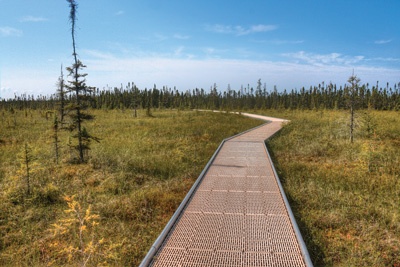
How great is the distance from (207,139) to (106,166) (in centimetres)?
755

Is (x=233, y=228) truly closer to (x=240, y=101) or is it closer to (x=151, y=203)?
(x=151, y=203)

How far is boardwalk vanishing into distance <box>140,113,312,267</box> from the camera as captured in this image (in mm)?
4129

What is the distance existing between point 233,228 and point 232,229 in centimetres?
5

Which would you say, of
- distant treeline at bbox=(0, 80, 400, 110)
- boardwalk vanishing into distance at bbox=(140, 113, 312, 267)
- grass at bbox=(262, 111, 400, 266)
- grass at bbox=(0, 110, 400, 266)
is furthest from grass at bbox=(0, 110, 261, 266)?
distant treeline at bbox=(0, 80, 400, 110)

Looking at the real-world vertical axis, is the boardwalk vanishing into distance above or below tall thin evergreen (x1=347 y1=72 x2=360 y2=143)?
below

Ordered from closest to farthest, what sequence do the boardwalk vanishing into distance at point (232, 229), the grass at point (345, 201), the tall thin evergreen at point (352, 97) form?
the boardwalk vanishing into distance at point (232, 229) → the grass at point (345, 201) → the tall thin evergreen at point (352, 97)

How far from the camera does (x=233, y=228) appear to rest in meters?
5.12

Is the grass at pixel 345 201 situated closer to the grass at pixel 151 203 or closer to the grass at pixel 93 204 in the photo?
the grass at pixel 151 203

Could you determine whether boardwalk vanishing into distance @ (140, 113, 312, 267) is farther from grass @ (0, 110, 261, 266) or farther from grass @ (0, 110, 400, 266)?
grass @ (0, 110, 261, 266)

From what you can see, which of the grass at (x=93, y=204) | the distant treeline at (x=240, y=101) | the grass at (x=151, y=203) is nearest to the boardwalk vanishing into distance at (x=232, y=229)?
the grass at (x=151, y=203)

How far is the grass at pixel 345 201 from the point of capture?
15.8ft

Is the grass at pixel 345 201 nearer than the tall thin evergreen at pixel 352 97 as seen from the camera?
Yes

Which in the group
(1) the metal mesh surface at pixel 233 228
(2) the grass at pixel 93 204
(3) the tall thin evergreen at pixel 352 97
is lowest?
(2) the grass at pixel 93 204

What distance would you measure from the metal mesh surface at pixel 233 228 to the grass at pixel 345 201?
63 centimetres
